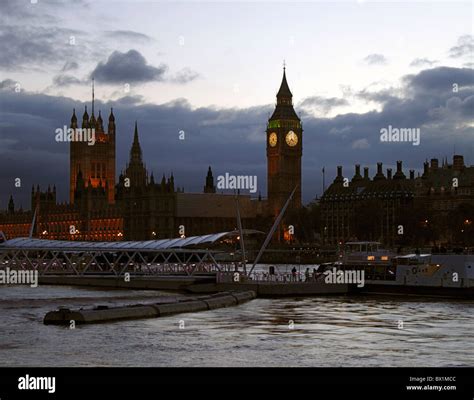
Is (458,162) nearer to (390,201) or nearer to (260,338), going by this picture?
(390,201)

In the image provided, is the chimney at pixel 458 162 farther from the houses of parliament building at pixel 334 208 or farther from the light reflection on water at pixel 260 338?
the light reflection on water at pixel 260 338

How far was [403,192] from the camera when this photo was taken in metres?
159

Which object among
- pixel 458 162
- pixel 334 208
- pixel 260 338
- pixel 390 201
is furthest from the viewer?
pixel 334 208

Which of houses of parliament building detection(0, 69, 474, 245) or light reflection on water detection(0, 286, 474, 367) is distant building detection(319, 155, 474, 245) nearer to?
houses of parliament building detection(0, 69, 474, 245)

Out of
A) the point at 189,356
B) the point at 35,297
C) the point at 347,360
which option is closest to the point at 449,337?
the point at 347,360

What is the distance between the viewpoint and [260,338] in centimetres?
3656

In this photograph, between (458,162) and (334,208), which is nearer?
(458,162)

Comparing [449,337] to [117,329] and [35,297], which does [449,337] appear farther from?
[35,297]

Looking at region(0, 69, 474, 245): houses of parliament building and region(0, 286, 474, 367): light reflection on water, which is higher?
region(0, 69, 474, 245): houses of parliament building

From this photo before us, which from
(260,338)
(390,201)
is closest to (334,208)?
(390,201)

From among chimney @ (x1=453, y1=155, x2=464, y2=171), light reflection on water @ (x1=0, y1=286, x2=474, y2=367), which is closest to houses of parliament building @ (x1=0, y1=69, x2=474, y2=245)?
chimney @ (x1=453, y1=155, x2=464, y2=171)

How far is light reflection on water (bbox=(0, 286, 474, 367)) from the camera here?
31.2 m
